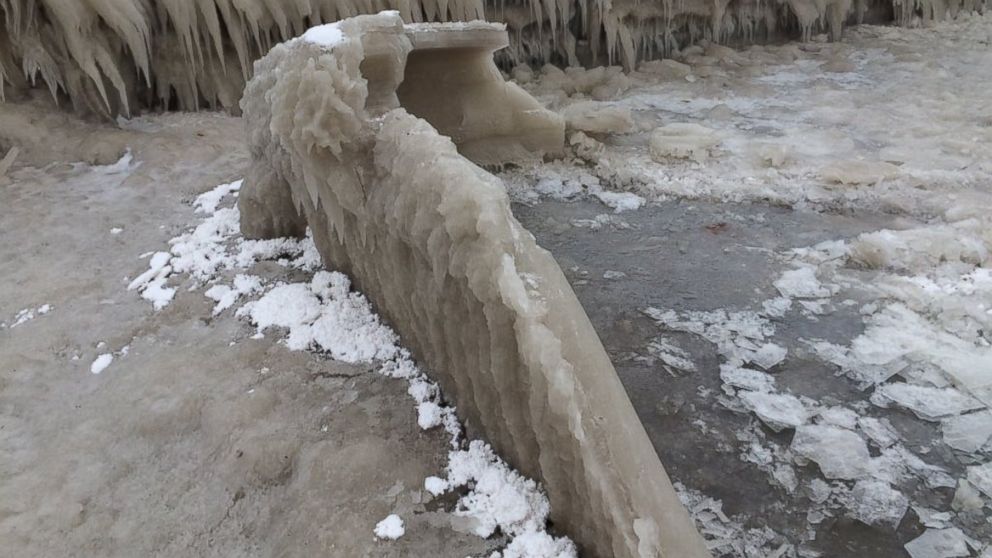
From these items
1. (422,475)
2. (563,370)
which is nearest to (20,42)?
(422,475)

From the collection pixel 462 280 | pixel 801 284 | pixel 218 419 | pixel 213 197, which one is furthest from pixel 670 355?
pixel 213 197

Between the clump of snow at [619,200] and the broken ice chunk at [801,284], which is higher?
the clump of snow at [619,200]

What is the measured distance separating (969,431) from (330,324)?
2.08m

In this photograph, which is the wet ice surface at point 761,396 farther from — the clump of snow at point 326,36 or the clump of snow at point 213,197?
the clump of snow at point 213,197

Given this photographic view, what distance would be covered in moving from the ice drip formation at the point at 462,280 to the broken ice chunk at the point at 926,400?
3.54ft

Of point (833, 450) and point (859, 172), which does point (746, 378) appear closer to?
point (833, 450)

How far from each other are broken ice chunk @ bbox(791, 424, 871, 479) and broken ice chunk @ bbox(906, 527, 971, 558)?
0.22 meters

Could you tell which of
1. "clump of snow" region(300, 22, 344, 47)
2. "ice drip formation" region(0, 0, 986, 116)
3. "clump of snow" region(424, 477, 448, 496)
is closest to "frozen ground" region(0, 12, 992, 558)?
"clump of snow" region(424, 477, 448, 496)

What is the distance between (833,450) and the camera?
205 cm

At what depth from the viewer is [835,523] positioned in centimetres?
182

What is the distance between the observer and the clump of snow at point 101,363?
7.88ft

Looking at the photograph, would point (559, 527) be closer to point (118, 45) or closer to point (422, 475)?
point (422, 475)

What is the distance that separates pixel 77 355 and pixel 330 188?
110 centimetres

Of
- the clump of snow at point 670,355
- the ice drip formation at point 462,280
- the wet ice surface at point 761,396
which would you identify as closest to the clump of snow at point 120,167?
the ice drip formation at point 462,280
